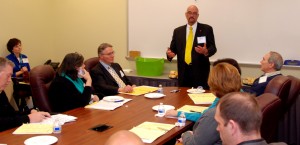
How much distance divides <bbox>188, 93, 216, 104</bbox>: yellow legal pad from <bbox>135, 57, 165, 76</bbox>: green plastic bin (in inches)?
73.7

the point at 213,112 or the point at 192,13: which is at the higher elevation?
the point at 192,13

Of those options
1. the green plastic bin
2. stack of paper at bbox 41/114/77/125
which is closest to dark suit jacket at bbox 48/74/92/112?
stack of paper at bbox 41/114/77/125

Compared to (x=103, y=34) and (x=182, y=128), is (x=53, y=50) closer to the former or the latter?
(x=103, y=34)

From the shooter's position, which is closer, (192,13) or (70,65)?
(70,65)

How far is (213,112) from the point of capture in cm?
211

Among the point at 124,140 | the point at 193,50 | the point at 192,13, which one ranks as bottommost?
the point at 124,140

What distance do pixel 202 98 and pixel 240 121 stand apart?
1.83 metres

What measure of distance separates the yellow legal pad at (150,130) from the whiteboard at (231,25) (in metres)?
2.94

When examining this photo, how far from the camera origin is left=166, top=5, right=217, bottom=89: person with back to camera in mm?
4645

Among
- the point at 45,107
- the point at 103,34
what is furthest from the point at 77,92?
the point at 103,34

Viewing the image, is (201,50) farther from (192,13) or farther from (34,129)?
(34,129)

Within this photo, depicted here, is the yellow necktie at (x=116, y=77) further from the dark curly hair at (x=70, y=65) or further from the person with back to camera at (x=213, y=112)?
the person with back to camera at (x=213, y=112)

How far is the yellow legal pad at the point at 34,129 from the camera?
2.28 meters

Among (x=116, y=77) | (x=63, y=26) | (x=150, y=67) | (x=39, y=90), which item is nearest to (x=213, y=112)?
(x=39, y=90)
